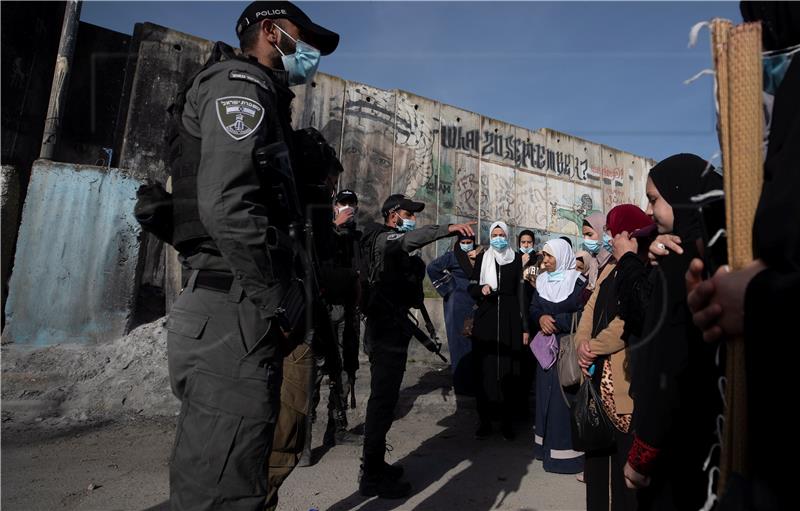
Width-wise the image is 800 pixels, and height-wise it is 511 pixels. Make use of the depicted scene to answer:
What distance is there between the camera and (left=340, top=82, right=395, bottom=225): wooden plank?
371 inches

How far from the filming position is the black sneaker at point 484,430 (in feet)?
17.1

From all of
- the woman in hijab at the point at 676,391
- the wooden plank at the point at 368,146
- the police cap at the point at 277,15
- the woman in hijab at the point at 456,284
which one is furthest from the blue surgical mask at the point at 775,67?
the wooden plank at the point at 368,146

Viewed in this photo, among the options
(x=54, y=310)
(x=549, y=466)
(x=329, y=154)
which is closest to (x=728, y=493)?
(x=329, y=154)

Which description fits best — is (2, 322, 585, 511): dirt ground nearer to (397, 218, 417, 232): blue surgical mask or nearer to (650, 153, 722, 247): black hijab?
(397, 218, 417, 232): blue surgical mask

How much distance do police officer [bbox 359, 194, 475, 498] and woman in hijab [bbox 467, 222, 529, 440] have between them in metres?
1.33

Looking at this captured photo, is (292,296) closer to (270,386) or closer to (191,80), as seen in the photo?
(270,386)

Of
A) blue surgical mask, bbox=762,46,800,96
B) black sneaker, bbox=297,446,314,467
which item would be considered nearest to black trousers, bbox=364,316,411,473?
black sneaker, bbox=297,446,314,467

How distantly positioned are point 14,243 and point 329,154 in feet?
18.8

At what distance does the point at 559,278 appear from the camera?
4.64m

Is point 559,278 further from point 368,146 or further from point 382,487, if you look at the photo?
point 368,146

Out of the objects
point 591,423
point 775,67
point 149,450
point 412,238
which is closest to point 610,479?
point 591,423

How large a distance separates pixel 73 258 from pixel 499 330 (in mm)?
4586

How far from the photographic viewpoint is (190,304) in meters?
1.80

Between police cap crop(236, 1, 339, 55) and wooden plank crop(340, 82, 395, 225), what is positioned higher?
wooden plank crop(340, 82, 395, 225)
